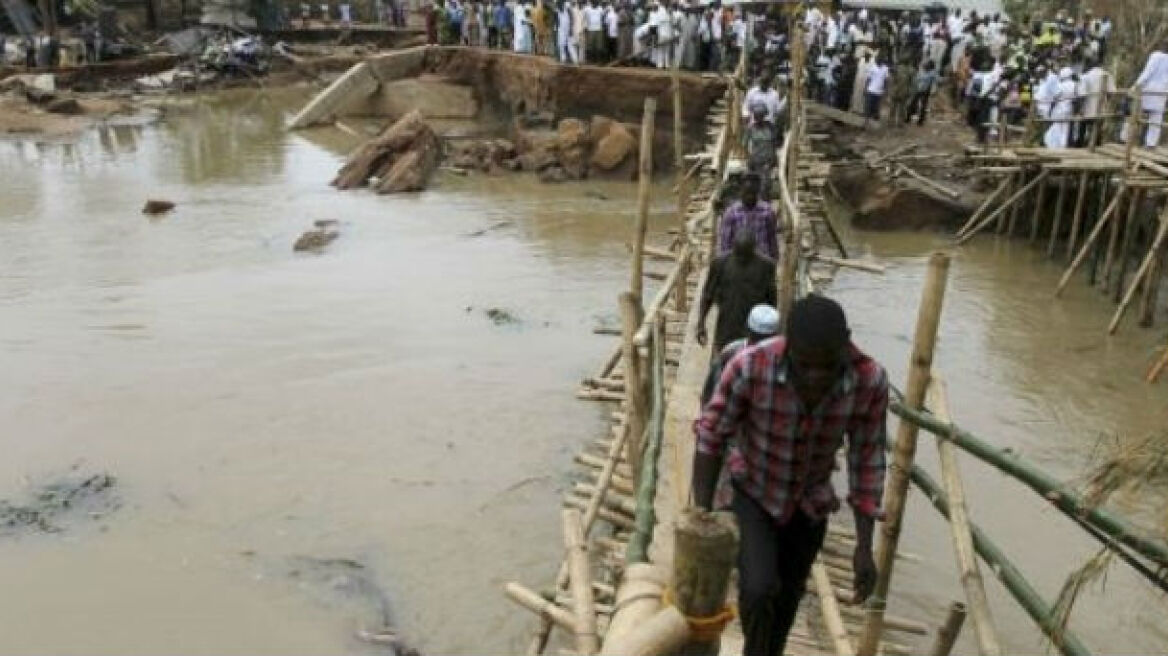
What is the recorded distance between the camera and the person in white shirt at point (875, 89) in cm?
1819

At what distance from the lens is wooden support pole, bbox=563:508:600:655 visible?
3.13 metres

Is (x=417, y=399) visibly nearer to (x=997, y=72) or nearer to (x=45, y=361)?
(x=45, y=361)

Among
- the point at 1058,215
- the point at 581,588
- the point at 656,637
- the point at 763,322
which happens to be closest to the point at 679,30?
the point at 1058,215

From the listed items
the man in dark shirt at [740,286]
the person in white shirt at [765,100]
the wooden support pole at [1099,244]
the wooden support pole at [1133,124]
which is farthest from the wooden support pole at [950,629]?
the wooden support pole at [1099,244]

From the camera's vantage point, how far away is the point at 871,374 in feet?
11.0

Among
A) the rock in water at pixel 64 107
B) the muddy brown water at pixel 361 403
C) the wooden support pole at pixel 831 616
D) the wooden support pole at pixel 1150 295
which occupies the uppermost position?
the rock in water at pixel 64 107

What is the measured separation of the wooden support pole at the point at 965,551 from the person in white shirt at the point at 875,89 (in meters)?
14.7

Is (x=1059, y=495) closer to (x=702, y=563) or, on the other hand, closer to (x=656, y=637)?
→ (x=702, y=563)

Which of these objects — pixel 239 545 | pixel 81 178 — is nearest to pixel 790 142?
pixel 239 545

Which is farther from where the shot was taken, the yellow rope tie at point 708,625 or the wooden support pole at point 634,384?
the wooden support pole at point 634,384

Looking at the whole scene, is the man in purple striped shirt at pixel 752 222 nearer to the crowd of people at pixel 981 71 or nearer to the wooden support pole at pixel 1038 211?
the crowd of people at pixel 981 71

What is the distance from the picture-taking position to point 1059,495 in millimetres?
3164

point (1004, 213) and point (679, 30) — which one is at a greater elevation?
point (679, 30)

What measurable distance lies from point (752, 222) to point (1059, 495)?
450cm
